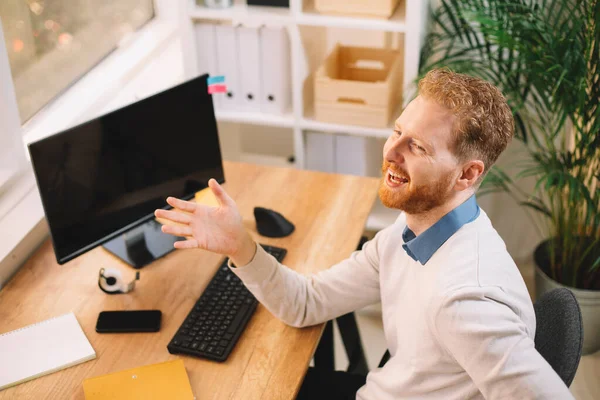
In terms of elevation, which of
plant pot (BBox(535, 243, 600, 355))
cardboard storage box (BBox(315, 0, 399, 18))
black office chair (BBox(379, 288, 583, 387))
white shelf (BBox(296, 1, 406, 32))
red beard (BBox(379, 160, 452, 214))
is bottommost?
plant pot (BBox(535, 243, 600, 355))

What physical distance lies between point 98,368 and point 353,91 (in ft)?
4.62

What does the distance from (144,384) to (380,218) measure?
1.49m

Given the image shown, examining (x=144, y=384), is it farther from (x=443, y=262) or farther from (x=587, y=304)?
(x=587, y=304)

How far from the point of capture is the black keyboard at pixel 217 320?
1751 millimetres

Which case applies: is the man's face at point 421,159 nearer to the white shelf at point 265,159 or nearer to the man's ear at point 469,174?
the man's ear at point 469,174

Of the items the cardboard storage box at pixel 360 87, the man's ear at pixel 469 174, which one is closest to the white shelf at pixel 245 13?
the cardboard storage box at pixel 360 87

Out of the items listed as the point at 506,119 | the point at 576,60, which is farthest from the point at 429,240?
the point at 576,60

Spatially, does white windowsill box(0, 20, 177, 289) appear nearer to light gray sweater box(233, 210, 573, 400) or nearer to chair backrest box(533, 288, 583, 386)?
light gray sweater box(233, 210, 573, 400)

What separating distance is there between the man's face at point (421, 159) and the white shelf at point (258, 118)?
1.25 meters

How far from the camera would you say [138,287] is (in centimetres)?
199

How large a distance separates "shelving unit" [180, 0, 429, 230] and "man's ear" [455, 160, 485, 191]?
3.57 ft

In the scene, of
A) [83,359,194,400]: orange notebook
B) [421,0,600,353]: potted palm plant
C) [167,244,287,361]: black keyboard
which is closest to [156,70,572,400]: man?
[167,244,287,361]: black keyboard

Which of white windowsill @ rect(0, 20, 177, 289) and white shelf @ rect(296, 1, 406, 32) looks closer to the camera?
white windowsill @ rect(0, 20, 177, 289)

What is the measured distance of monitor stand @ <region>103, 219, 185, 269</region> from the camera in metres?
2.08
